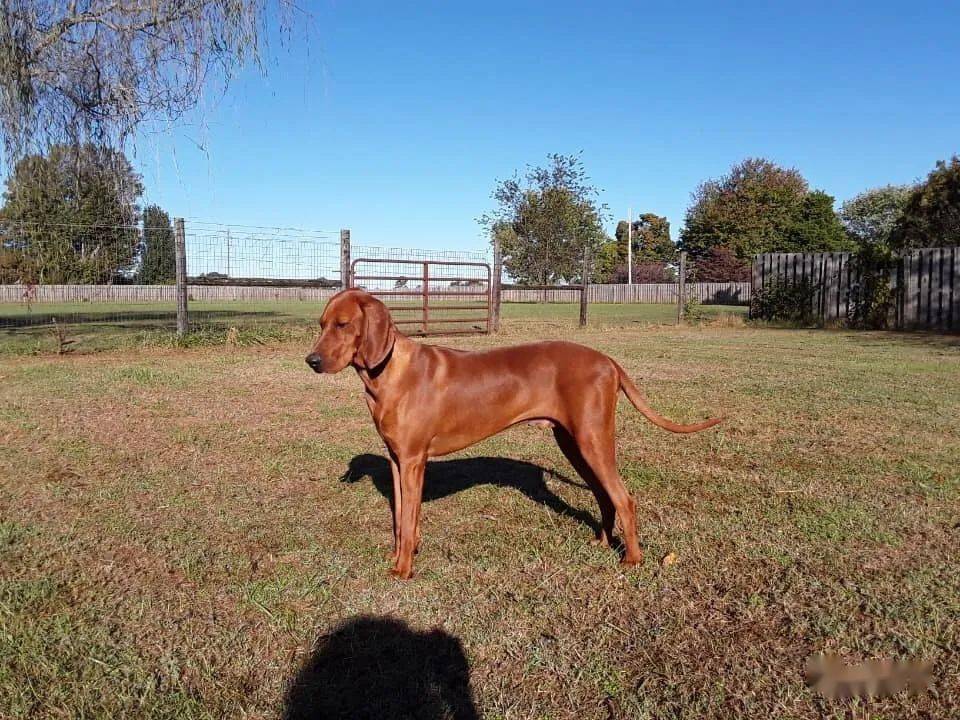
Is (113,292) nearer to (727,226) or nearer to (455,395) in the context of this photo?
(455,395)

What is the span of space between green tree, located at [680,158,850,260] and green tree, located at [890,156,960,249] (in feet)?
94.9

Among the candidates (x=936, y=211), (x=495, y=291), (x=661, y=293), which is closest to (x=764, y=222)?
(x=661, y=293)

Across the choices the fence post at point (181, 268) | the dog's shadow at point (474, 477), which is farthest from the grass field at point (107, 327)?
the dog's shadow at point (474, 477)

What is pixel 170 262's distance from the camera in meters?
14.0

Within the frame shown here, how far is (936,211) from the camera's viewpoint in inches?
1234

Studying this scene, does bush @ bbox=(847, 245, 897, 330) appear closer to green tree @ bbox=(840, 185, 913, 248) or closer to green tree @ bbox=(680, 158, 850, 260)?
green tree @ bbox=(680, 158, 850, 260)

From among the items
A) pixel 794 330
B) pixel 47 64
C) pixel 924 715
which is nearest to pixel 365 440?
pixel 924 715

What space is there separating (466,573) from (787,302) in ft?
67.1

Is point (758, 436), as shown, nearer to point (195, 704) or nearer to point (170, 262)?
point (195, 704)

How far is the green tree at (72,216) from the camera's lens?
11.3 meters

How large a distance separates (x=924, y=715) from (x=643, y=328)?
17795 mm

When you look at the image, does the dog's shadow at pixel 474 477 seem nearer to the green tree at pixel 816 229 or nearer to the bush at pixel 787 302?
the bush at pixel 787 302

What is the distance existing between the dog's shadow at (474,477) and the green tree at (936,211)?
30918 mm

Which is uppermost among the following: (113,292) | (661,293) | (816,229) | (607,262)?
(816,229)
